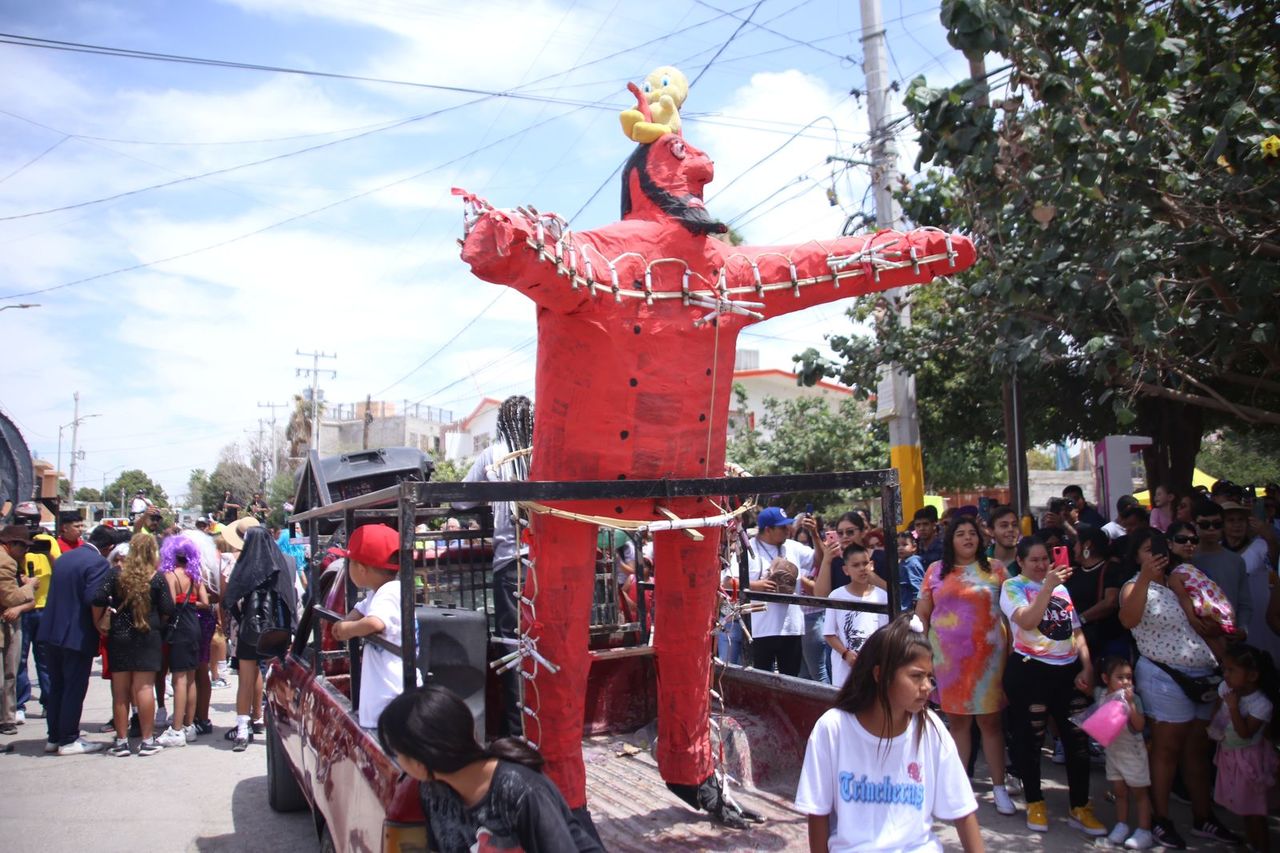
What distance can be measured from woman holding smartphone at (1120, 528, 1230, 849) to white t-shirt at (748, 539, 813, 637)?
1994 millimetres

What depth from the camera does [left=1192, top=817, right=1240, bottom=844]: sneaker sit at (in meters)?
4.63

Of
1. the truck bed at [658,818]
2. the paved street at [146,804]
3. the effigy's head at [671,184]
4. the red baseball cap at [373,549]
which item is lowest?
the paved street at [146,804]

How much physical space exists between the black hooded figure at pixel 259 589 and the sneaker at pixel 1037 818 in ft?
16.0

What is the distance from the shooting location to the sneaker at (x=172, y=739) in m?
7.35

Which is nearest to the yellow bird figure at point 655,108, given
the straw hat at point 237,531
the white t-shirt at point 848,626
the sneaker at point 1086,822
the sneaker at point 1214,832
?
the white t-shirt at point 848,626

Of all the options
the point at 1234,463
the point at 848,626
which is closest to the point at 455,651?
the point at 848,626

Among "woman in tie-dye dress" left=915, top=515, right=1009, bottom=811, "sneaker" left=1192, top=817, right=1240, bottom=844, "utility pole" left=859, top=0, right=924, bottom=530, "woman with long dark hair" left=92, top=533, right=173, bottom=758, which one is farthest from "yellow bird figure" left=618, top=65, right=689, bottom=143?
"utility pole" left=859, top=0, right=924, bottom=530

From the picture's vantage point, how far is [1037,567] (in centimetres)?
496

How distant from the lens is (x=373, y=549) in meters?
3.84

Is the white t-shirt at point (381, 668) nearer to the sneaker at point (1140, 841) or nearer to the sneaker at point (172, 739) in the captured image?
the sneaker at point (1140, 841)

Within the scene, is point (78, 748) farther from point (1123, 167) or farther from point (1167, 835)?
point (1123, 167)

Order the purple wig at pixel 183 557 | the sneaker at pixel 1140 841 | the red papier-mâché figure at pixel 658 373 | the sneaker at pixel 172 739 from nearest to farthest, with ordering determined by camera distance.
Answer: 1. the red papier-mâché figure at pixel 658 373
2. the sneaker at pixel 1140 841
3. the sneaker at pixel 172 739
4. the purple wig at pixel 183 557

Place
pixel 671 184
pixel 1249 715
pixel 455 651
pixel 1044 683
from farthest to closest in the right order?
1. pixel 1044 683
2. pixel 1249 715
3. pixel 671 184
4. pixel 455 651

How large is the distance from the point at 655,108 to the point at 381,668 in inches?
91.5
